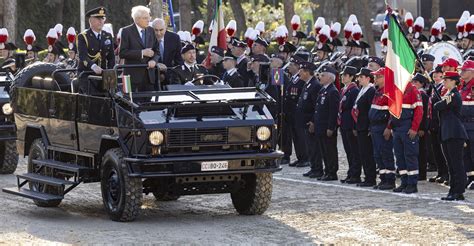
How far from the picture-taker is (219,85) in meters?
15.6

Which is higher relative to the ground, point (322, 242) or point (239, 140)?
point (239, 140)

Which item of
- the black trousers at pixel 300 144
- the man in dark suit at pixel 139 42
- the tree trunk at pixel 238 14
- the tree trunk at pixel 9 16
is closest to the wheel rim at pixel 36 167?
the man in dark suit at pixel 139 42

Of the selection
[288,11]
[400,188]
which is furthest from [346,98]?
[288,11]

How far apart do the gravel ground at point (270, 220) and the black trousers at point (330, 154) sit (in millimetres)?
1234

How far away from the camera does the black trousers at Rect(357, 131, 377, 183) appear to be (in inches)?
717

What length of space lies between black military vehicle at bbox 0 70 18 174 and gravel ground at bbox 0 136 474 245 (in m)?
2.34

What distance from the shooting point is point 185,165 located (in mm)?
14117

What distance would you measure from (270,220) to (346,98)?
14.1ft

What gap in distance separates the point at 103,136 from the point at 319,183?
188 inches

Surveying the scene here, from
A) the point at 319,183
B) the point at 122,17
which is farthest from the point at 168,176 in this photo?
the point at 122,17

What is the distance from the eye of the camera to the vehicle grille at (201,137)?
14.2 metres

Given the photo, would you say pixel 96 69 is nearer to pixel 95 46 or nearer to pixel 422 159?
pixel 95 46

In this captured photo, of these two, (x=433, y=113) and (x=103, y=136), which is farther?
(x=433, y=113)

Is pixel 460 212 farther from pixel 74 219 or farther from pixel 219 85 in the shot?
pixel 74 219
